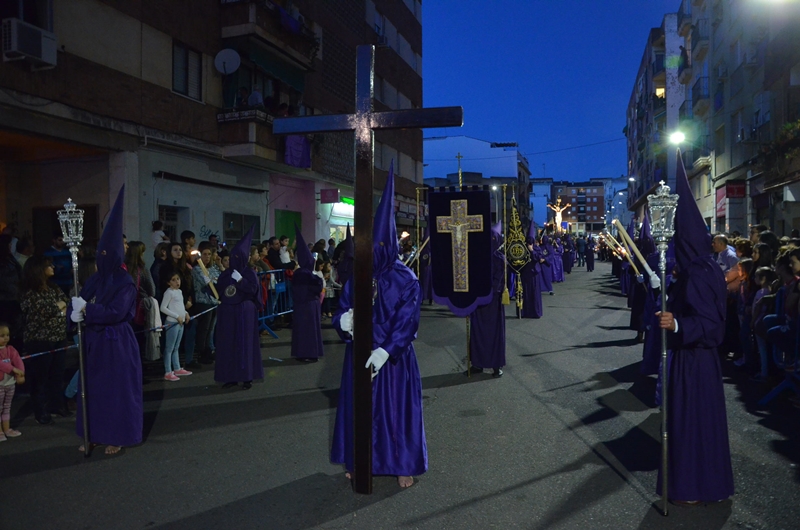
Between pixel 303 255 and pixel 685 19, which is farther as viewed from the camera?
pixel 685 19

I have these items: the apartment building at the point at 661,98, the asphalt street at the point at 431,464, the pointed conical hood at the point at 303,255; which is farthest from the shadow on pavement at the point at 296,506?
the apartment building at the point at 661,98

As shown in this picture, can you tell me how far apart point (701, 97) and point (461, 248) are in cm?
2617

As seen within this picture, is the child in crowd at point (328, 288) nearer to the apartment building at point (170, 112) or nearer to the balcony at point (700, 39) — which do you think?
the apartment building at point (170, 112)

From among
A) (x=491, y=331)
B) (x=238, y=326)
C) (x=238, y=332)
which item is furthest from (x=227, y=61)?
(x=491, y=331)

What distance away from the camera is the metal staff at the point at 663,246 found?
4.19m

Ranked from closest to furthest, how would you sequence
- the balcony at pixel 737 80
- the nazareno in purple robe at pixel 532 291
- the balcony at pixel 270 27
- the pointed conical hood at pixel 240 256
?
the pointed conical hood at pixel 240 256, the nazareno in purple robe at pixel 532 291, the balcony at pixel 270 27, the balcony at pixel 737 80

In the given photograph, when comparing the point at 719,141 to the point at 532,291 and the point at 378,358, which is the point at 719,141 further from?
the point at 378,358

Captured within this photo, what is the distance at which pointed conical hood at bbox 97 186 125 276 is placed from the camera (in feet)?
18.6

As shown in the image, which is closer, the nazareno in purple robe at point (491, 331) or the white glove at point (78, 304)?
the white glove at point (78, 304)

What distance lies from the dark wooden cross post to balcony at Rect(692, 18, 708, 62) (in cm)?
3099

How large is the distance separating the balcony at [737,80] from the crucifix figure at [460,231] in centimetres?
2008

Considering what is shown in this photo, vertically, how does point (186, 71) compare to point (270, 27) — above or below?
below

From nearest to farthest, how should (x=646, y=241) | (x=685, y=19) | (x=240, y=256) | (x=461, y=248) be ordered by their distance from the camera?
(x=240, y=256)
(x=461, y=248)
(x=646, y=241)
(x=685, y=19)

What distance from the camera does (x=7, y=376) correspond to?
6008 mm
